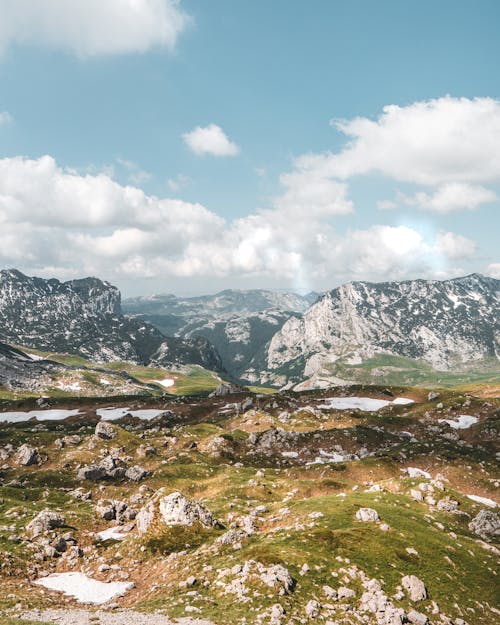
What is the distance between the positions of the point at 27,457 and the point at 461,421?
107086 millimetres

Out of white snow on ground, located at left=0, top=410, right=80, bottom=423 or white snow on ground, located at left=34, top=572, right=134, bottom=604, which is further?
white snow on ground, located at left=0, top=410, right=80, bottom=423

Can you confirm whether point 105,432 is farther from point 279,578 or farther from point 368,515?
point 279,578

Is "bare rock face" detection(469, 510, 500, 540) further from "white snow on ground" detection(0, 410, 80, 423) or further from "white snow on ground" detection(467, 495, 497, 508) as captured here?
"white snow on ground" detection(0, 410, 80, 423)

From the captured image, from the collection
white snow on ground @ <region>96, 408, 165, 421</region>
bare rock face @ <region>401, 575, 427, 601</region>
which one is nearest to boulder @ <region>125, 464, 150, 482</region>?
bare rock face @ <region>401, 575, 427, 601</region>

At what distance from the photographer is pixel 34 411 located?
153750mm

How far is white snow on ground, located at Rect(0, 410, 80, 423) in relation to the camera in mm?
145100

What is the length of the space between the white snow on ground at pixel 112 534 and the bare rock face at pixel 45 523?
4426mm

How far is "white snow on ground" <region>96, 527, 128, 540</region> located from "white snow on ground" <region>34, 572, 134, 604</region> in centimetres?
795

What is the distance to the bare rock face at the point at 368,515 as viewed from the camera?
131ft

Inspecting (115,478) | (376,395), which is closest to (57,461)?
(115,478)

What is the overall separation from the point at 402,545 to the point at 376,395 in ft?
402

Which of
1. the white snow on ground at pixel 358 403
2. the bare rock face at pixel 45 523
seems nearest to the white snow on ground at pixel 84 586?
the bare rock face at pixel 45 523

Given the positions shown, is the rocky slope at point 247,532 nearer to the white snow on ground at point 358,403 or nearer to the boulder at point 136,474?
the boulder at point 136,474

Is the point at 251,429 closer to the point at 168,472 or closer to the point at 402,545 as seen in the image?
the point at 168,472
